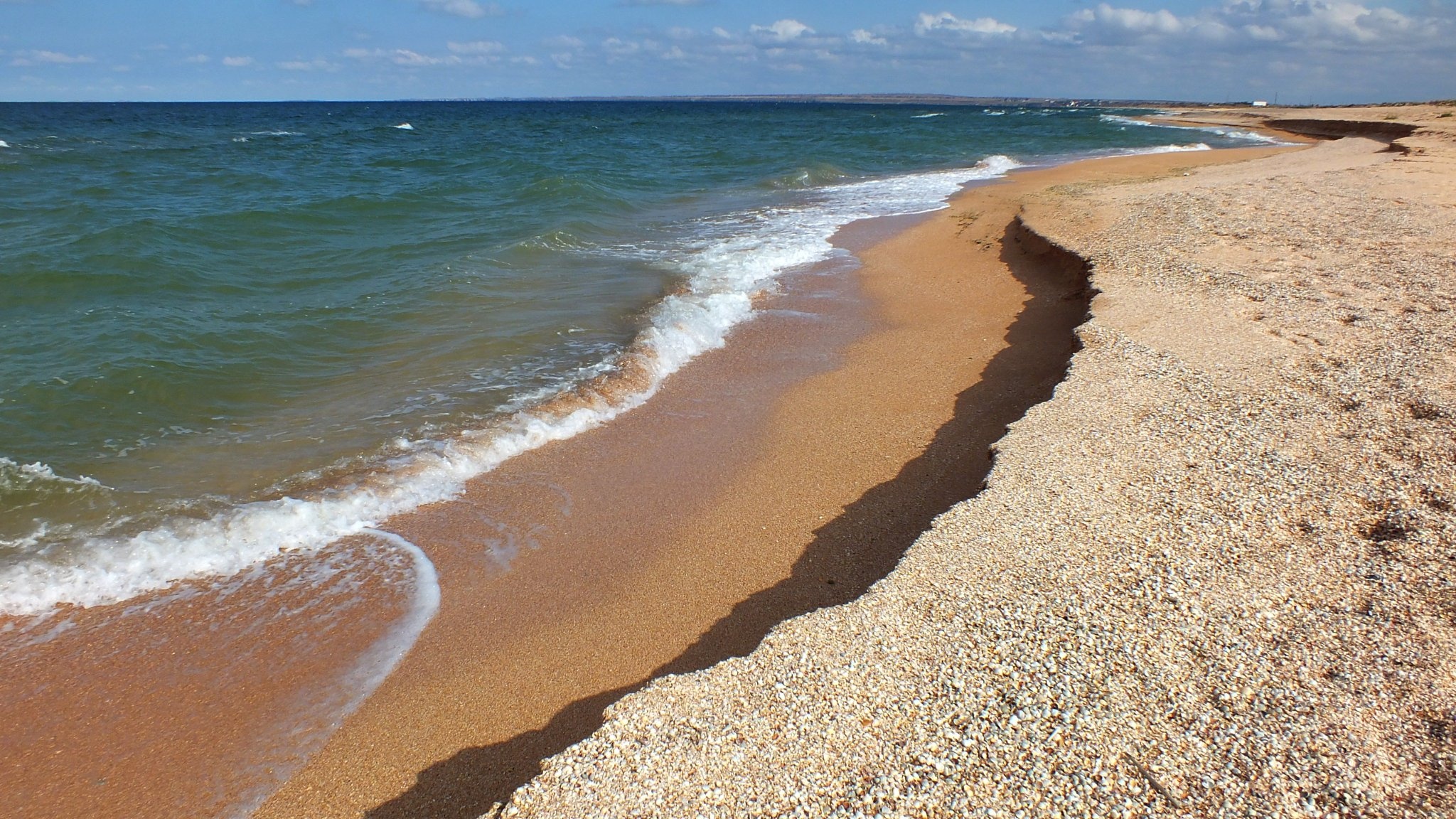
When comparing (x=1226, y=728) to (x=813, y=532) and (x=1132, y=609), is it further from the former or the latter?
(x=813, y=532)

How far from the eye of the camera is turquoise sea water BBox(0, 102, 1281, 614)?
5289 millimetres

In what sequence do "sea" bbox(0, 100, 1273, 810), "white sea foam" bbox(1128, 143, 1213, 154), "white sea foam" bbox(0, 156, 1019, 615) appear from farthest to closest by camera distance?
"white sea foam" bbox(1128, 143, 1213, 154), "sea" bbox(0, 100, 1273, 810), "white sea foam" bbox(0, 156, 1019, 615)

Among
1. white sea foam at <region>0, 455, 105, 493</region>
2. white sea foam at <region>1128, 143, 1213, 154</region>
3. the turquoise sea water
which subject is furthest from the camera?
white sea foam at <region>1128, 143, 1213, 154</region>

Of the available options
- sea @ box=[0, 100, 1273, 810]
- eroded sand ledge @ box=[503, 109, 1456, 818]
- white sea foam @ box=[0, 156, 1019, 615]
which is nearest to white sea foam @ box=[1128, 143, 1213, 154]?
sea @ box=[0, 100, 1273, 810]

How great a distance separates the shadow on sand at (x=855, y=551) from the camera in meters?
3.27

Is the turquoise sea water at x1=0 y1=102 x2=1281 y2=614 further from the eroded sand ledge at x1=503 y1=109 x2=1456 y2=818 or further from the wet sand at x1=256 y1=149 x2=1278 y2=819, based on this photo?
the eroded sand ledge at x1=503 y1=109 x2=1456 y2=818

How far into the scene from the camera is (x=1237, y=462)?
454cm

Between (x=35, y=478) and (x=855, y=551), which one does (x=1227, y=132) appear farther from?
(x=35, y=478)

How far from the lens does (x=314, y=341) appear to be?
28.9 ft

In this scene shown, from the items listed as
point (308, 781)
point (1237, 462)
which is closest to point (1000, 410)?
point (1237, 462)

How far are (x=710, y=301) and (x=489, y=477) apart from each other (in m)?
4.52

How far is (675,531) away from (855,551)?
1.12 metres

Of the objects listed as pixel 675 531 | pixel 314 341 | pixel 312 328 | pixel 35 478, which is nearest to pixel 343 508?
pixel 675 531

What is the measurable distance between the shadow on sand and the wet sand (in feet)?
0.04
